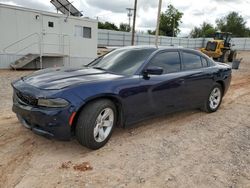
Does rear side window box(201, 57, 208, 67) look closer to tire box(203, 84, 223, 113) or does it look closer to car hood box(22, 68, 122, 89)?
tire box(203, 84, 223, 113)

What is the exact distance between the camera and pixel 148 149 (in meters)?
3.91

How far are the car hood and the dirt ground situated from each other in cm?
98

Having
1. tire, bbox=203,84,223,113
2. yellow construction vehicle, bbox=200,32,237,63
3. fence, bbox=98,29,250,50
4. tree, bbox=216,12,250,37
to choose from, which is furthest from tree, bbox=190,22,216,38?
tire, bbox=203,84,223,113

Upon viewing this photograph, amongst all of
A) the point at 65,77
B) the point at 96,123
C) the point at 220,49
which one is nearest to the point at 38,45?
the point at 65,77

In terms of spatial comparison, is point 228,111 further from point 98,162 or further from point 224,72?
point 98,162

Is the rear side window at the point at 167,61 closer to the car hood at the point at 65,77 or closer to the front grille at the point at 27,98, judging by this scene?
the car hood at the point at 65,77

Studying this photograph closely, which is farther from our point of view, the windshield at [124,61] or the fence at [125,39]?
the fence at [125,39]

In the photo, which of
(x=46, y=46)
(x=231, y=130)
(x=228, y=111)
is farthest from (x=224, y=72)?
(x=46, y=46)

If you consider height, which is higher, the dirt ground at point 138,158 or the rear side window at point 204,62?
the rear side window at point 204,62

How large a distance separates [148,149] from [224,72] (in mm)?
3446

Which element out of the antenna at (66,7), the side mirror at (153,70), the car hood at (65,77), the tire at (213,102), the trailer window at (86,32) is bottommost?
the tire at (213,102)

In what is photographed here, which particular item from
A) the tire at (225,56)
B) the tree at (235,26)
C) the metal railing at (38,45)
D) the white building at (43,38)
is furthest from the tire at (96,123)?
the tree at (235,26)

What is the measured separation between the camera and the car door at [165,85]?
4368mm

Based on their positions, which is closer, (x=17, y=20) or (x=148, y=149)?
(x=148, y=149)
